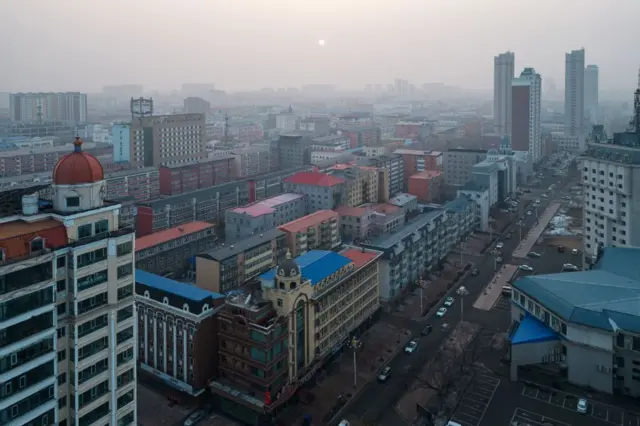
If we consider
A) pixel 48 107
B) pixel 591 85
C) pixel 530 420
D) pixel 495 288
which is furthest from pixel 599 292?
pixel 591 85

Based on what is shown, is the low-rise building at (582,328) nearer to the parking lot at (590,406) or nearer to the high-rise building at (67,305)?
the parking lot at (590,406)

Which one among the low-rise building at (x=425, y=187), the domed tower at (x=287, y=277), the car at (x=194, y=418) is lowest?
the car at (x=194, y=418)

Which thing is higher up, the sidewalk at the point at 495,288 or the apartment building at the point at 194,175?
the apartment building at the point at 194,175

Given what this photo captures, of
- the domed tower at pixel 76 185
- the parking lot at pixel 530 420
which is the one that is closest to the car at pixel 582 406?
the parking lot at pixel 530 420

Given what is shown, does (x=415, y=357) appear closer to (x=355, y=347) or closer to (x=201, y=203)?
(x=355, y=347)

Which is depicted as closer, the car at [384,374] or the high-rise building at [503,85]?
the car at [384,374]

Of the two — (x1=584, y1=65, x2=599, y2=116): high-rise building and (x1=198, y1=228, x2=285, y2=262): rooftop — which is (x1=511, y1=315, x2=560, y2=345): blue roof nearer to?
(x1=198, y1=228, x2=285, y2=262): rooftop
